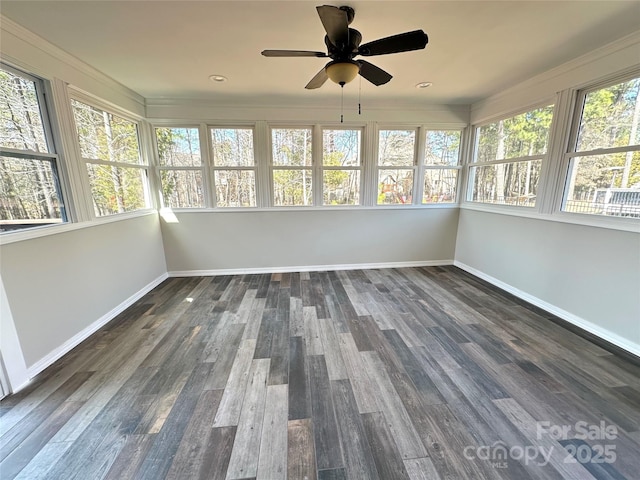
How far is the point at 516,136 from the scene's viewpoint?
133 inches

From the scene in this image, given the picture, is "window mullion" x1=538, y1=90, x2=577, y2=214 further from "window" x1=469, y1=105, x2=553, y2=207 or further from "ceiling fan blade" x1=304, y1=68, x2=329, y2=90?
"ceiling fan blade" x1=304, y1=68, x2=329, y2=90

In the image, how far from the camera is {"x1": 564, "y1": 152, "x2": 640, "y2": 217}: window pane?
2246 millimetres

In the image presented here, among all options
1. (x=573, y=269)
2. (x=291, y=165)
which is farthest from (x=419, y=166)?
(x=573, y=269)

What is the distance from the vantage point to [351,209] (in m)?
4.20

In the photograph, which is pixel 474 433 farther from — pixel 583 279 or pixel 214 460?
pixel 583 279

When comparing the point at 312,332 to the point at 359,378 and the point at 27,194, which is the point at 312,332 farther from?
the point at 27,194

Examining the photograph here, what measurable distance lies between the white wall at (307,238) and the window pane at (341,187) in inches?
7.6

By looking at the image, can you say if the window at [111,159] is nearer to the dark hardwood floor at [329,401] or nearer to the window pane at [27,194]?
the window pane at [27,194]

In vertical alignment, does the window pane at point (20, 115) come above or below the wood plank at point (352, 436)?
above

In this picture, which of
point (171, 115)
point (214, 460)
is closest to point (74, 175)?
point (171, 115)

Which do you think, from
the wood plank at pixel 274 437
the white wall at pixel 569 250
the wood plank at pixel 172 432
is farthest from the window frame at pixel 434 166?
the wood plank at pixel 172 432

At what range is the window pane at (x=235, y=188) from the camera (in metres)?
3.90

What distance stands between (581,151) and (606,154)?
23 cm

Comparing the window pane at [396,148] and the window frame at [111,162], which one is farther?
the window pane at [396,148]
